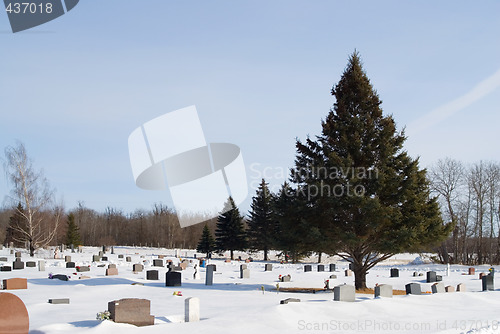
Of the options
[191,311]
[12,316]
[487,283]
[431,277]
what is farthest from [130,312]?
[431,277]

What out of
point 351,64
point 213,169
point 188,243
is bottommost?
point 188,243

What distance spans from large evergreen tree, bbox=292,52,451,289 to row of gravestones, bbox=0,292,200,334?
1016 centimetres

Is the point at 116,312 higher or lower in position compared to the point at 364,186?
lower

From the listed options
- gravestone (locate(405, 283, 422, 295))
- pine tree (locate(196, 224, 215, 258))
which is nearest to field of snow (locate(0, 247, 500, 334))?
gravestone (locate(405, 283, 422, 295))

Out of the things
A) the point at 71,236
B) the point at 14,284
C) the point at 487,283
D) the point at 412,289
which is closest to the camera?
the point at 14,284

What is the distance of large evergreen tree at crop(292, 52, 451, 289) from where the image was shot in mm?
21672

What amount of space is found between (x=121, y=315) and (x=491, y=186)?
55.4 meters

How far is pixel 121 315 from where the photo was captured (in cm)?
1212

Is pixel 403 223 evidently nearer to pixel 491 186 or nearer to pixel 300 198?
pixel 300 198

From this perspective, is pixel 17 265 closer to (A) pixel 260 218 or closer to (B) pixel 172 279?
(B) pixel 172 279

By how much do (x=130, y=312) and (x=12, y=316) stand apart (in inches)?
112

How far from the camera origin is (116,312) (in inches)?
477

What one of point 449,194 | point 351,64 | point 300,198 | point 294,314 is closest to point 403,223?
point 300,198

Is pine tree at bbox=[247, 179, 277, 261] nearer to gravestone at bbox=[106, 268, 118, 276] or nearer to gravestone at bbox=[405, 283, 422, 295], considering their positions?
gravestone at bbox=[106, 268, 118, 276]
